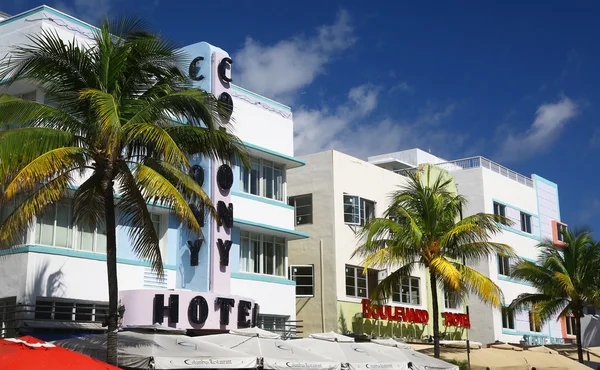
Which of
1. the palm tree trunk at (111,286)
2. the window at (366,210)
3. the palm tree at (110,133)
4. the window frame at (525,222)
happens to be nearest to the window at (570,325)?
the window frame at (525,222)

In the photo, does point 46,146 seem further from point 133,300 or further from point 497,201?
point 497,201

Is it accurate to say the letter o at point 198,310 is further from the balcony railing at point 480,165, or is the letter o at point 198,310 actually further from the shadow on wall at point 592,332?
the shadow on wall at point 592,332

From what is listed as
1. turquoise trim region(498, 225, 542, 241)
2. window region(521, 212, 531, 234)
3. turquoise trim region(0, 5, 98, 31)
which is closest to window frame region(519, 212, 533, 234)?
window region(521, 212, 531, 234)

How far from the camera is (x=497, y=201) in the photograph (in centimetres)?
4516

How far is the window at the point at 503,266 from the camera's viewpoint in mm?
44794

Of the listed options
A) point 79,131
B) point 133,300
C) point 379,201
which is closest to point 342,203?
point 379,201

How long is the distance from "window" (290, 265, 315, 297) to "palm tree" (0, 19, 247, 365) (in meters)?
16.5

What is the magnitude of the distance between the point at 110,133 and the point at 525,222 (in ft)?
123

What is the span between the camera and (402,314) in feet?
118

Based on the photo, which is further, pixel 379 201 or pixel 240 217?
pixel 379 201

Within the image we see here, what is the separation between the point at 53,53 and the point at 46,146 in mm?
2119

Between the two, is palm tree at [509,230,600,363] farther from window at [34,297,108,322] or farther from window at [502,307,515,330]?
window at [34,297,108,322]

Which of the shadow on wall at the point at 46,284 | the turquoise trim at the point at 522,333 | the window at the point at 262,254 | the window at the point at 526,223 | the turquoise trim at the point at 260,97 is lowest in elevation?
the turquoise trim at the point at 522,333

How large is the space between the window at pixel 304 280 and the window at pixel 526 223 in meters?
19.0
